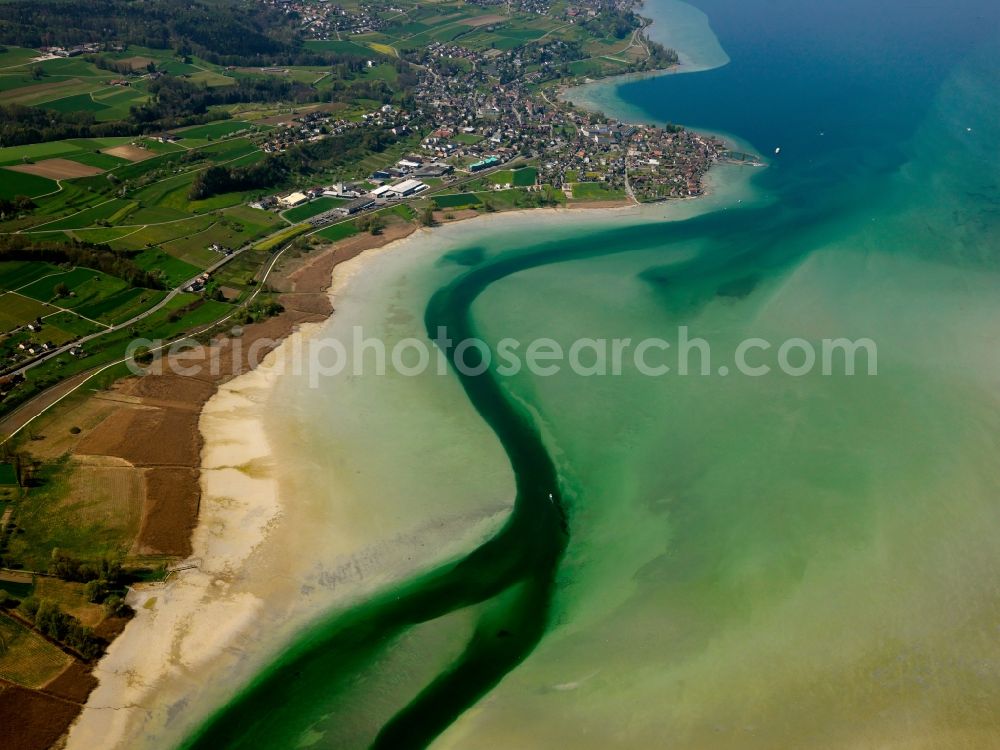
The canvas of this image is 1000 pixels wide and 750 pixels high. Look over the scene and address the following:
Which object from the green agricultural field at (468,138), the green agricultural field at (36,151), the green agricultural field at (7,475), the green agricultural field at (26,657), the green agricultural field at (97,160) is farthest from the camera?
the green agricultural field at (468,138)

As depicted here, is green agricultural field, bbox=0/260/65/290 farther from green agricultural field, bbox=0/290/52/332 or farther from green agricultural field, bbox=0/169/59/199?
green agricultural field, bbox=0/169/59/199

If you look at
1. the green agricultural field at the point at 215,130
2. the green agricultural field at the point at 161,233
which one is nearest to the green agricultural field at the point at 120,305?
the green agricultural field at the point at 161,233

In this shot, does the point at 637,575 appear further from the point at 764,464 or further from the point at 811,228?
the point at 811,228

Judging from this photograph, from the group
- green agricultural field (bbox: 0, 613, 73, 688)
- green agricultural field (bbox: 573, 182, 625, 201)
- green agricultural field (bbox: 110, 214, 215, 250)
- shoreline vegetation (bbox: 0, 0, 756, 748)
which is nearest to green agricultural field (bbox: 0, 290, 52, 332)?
shoreline vegetation (bbox: 0, 0, 756, 748)

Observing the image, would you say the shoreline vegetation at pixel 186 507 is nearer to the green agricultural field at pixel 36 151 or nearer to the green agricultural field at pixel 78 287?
the green agricultural field at pixel 78 287

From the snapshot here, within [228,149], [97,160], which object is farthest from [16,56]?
[228,149]

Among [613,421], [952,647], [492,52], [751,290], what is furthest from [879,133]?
[952,647]
